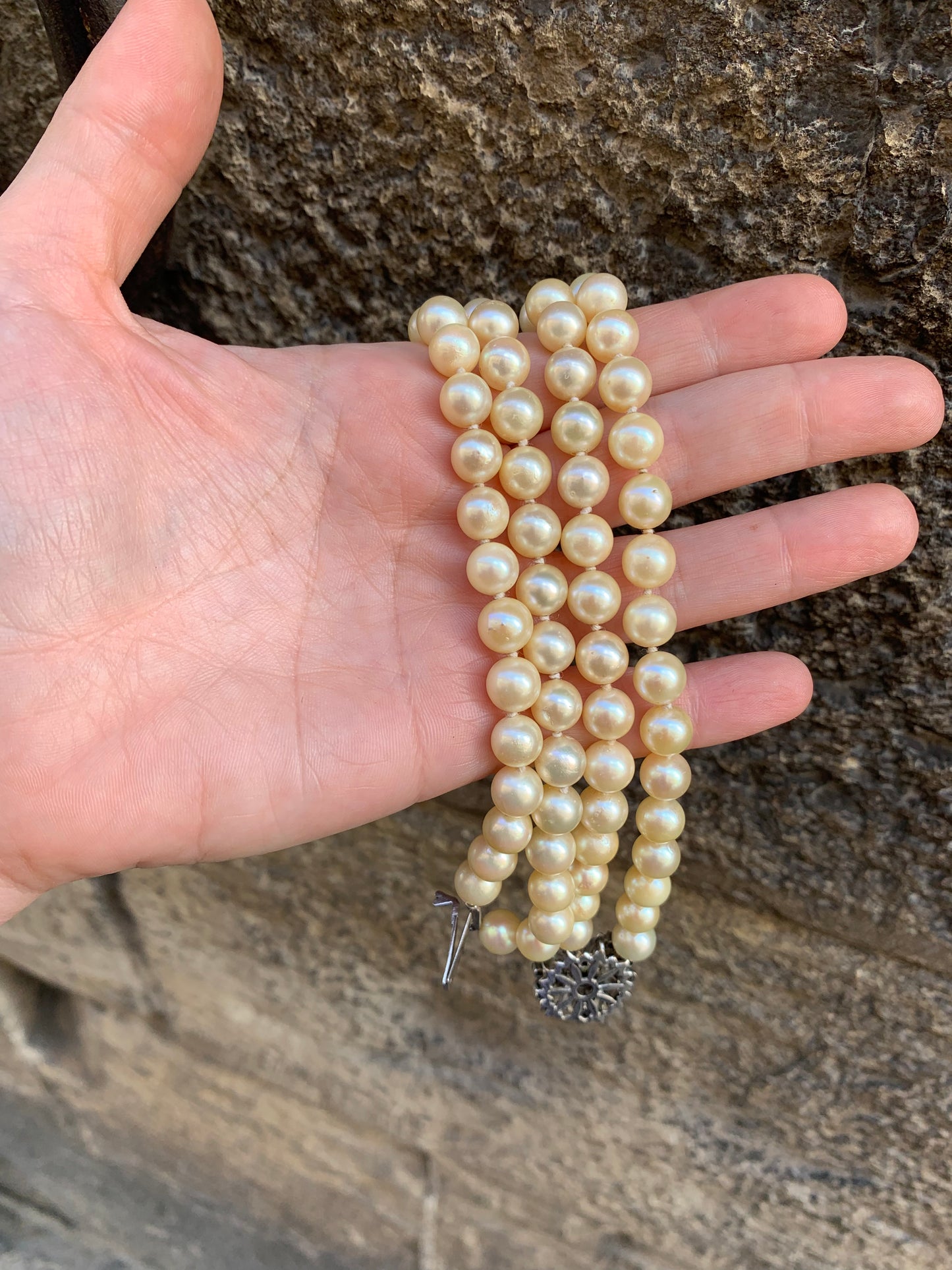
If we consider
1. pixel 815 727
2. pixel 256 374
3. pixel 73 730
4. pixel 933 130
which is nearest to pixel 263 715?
pixel 73 730

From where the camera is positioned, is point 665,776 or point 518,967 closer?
point 665,776

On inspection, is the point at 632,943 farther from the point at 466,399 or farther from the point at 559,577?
the point at 466,399

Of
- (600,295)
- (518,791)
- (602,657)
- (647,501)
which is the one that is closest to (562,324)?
(600,295)

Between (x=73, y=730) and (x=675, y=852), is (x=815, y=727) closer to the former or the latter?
(x=675, y=852)

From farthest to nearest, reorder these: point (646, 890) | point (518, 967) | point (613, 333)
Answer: point (518, 967) < point (646, 890) < point (613, 333)

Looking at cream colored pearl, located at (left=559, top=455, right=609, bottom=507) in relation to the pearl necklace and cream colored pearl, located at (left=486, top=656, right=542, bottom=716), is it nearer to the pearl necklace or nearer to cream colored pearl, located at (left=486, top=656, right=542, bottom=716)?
the pearl necklace

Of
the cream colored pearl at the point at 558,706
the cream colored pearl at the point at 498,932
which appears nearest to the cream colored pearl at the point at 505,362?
the cream colored pearl at the point at 558,706

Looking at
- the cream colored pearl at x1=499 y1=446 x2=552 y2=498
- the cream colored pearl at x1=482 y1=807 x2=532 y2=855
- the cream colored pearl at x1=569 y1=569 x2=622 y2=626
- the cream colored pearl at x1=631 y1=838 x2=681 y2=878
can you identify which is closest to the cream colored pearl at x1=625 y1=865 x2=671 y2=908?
the cream colored pearl at x1=631 y1=838 x2=681 y2=878
